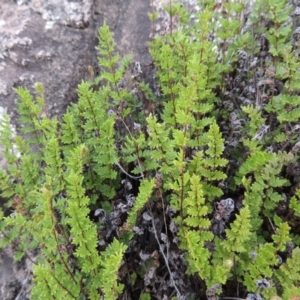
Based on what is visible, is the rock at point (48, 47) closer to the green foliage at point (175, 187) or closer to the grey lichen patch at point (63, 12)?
the grey lichen patch at point (63, 12)

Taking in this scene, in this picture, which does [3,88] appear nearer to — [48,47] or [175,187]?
[48,47]

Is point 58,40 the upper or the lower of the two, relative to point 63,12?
lower

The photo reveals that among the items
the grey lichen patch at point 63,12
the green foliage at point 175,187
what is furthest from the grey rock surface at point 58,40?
the green foliage at point 175,187

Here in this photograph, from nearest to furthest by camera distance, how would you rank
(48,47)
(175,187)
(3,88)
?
(175,187), (3,88), (48,47)

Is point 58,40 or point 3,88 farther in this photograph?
point 58,40

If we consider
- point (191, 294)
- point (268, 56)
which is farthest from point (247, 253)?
point (268, 56)

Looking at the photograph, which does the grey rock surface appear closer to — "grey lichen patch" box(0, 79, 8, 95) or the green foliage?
"grey lichen patch" box(0, 79, 8, 95)

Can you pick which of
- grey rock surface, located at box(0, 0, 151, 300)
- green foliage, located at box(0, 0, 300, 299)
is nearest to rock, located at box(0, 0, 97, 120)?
grey rock surface, located at box(0, 0, 151, 300)

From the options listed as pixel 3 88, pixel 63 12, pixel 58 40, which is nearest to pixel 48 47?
pixel 58 40

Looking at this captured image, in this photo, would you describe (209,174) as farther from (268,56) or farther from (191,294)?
(268,56)
